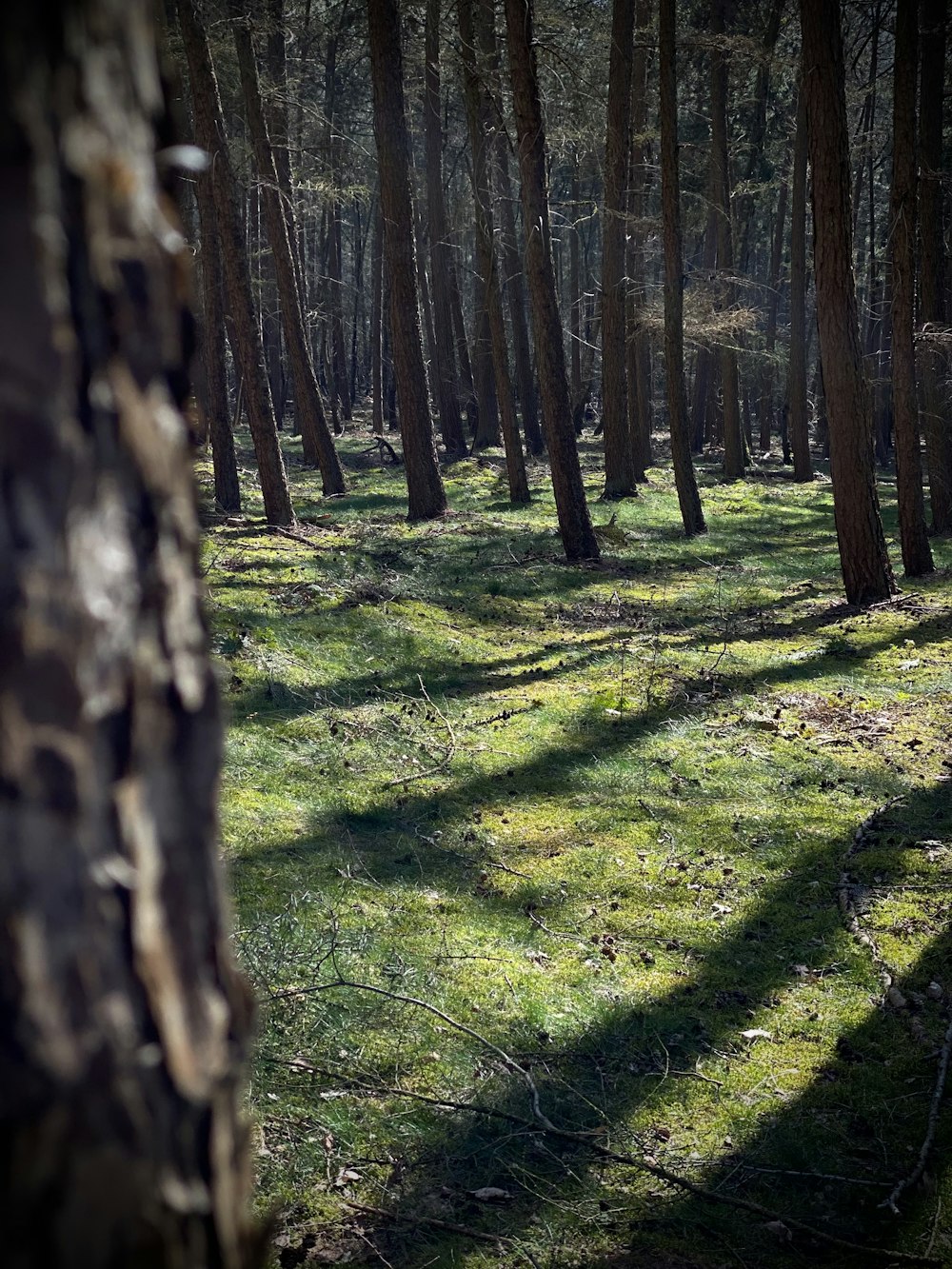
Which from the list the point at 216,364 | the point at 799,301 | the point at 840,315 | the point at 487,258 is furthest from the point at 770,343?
the point at 840,315

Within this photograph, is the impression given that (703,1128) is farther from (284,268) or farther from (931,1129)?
(284,268)

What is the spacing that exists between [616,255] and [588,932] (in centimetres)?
1707

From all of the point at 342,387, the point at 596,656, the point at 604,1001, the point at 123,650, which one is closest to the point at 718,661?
the point at 596,656

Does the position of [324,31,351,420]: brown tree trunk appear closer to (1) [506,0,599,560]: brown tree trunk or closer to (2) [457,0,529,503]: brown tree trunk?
(2) [457,0,529,503]: brown tree trunk

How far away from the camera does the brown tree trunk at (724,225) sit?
22.2 metres

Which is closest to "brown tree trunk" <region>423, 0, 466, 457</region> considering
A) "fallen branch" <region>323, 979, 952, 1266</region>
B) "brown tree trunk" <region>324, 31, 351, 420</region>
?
"brown tree trunk" <region>324, 31, 351, 420</region>

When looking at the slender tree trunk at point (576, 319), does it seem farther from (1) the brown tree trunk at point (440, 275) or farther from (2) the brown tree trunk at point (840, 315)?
(2) the brown tree trunk at point (840, 315)

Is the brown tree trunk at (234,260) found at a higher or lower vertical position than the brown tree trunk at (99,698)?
higher

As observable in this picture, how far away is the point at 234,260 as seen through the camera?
584 inches

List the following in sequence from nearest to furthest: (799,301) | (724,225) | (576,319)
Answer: (724,225) → (799,301) → (576,319)

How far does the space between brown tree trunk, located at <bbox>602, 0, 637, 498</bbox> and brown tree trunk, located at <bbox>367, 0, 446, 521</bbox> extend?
346 cm

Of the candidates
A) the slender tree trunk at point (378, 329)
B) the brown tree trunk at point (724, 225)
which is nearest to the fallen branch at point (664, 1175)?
the brown tree trunk at point (724, 225)

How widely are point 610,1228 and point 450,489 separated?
64.5ft

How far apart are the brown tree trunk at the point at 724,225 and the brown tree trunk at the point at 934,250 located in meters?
4.00
